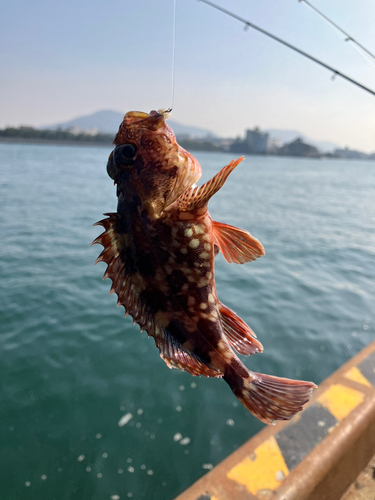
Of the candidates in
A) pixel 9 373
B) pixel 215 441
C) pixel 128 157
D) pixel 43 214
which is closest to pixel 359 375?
pixel 215 441

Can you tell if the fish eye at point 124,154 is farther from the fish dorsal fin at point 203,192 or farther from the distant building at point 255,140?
the distant building at point 255,140

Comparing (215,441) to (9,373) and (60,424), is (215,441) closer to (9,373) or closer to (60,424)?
(60,424)

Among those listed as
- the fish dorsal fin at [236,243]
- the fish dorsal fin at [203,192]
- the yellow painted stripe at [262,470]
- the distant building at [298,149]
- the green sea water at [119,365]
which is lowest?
the green sea water at [119,365]

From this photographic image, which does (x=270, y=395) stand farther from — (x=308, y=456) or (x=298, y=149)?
(x=298, y=149)

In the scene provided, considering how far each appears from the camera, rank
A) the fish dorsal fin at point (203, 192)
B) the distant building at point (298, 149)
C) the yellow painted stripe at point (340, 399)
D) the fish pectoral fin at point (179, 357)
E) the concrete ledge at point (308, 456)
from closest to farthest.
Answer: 1. the fish dorsal fin at point (203, 192)
2. the fish pectoral fin at point (179, 357)
3. the concrete ledge at point (308, 456)
4. the yellow painted stripe at point (340, 399)
5. the distant building at point (298, 149)

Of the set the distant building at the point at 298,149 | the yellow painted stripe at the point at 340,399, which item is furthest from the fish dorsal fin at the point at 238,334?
the distant building at the point at 298,149

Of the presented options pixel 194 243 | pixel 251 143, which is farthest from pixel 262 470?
pixel 251 143
